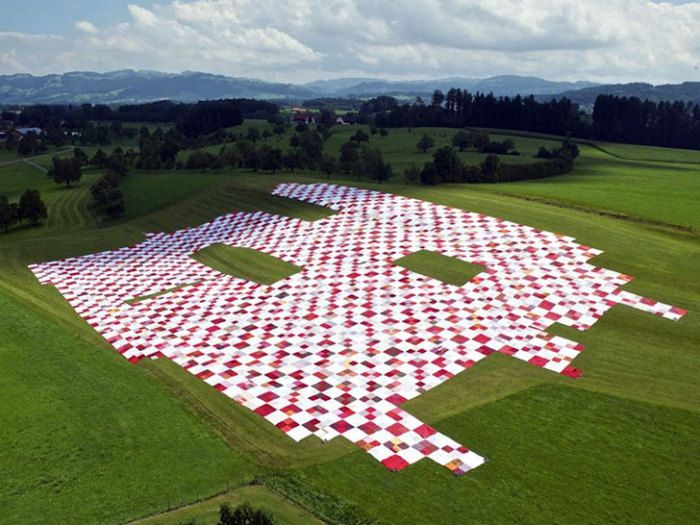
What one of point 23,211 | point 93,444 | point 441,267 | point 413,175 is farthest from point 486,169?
point 93,444

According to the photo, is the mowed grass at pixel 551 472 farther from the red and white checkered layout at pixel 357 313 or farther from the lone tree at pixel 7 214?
the lone tree at pixel 7 214

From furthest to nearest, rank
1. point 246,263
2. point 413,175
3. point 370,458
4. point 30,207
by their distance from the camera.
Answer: point 413,175
point 30,207
point 246,263
point 370,458

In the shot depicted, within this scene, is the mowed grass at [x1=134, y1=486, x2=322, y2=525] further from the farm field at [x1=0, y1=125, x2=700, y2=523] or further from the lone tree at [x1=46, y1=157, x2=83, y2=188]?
the lone tree at [x1=46, y1=157, x2=83, y2=188]

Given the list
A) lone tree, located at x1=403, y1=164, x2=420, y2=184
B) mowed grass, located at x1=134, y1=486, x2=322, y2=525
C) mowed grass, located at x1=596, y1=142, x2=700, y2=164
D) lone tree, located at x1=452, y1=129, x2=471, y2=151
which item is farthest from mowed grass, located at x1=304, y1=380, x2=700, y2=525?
mowed grass, located at x1=596, y1=142, x2=700, y2=164

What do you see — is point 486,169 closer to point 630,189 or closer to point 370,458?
point 630,189

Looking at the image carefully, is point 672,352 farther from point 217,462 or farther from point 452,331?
point 217,462

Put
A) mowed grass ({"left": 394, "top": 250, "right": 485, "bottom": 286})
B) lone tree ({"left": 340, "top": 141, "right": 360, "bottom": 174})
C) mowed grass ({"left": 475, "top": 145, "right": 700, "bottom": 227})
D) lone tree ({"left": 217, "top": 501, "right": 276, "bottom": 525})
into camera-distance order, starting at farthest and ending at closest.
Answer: lone tree ({"left": 340, "top": 141, "right": 360, "bottom": 174}), mowed grass ({"left": 475, "top": 145, "right": 700, "bottom": 227}), mowed grass ({"left": 394, "top": 250, "right": 485, "bottom": 286}), lone tree ({"left": 217, "top": 501, "right": 276, "bottom": 525})

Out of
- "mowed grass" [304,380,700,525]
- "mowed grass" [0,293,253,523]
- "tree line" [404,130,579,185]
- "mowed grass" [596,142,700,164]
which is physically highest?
"mowed grass" [596,142,700,164]
